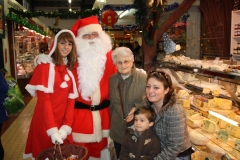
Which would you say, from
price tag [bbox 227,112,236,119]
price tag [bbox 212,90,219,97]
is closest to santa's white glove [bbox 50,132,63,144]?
price tag [bbox 227,112,236,119]

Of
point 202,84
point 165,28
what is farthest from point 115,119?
point 165,28

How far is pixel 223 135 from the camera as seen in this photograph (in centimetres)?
244

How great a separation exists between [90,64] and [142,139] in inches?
55.2

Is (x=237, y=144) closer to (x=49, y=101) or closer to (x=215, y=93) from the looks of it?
(x=215, y=93)

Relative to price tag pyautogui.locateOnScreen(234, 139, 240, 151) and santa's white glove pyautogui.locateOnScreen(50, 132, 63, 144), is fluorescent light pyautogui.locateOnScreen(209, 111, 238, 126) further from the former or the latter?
santa's white glove pyautogui.locateOnScreen(50, 132, 63, 144)

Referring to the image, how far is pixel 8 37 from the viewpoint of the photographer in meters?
8.38

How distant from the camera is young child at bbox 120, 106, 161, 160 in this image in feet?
6.44

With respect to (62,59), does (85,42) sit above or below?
above

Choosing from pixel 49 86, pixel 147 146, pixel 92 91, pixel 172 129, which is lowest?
pixel 147 146

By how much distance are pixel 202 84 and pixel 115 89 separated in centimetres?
152

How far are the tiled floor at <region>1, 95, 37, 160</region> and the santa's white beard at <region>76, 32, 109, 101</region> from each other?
210cm

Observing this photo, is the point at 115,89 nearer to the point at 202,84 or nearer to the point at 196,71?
the point at 196,71

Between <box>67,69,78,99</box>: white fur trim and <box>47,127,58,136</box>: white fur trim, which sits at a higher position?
→ <box>67,69,78,99</box>: white fur trim

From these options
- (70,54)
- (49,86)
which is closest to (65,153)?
(49,86)
